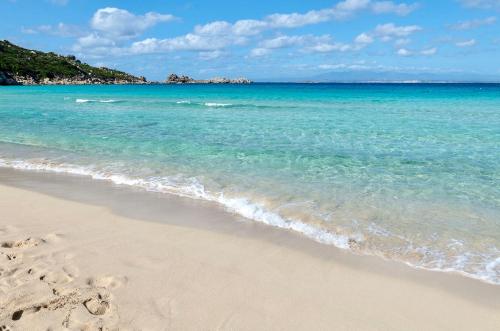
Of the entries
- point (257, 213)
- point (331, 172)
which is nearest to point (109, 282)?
point (257, 213)

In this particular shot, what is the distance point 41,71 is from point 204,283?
421 ft

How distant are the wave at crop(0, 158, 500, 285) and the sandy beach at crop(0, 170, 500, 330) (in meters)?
0.23

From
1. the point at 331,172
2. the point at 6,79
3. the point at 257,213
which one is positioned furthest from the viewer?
the point at 6,79

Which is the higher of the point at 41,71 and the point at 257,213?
the point at 41,71

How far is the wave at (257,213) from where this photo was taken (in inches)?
220

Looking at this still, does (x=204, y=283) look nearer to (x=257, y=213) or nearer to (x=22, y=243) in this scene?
(x=257, y=213)

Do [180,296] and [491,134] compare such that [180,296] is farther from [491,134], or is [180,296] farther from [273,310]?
[491,134]

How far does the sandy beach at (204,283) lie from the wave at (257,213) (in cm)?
23

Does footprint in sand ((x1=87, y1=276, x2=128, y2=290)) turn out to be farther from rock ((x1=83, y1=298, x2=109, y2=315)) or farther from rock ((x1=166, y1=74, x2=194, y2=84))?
rock ((x1=166, y1=74, x2=194, y2=84))

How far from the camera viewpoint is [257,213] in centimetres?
765

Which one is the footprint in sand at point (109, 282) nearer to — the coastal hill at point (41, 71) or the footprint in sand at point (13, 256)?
the footprint in sand at point (13, 256)

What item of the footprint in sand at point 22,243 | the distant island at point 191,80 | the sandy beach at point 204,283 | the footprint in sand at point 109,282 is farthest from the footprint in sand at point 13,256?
the distant island at point 191,80

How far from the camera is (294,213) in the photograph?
25.0 ft

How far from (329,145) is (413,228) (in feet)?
27.1
